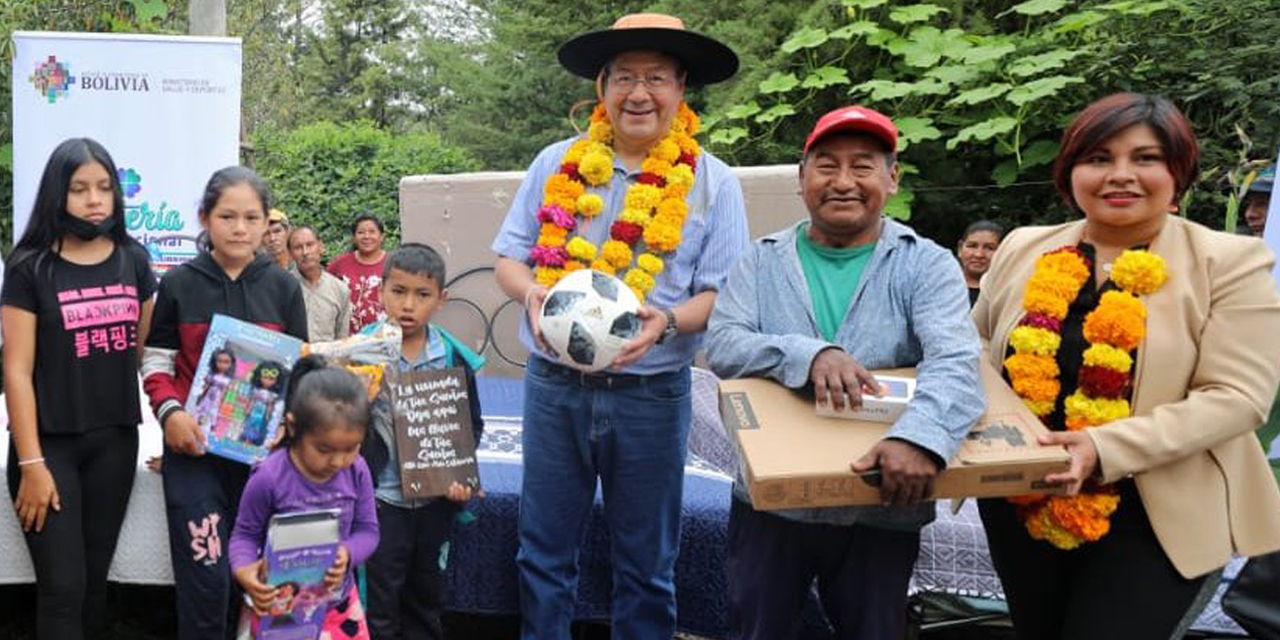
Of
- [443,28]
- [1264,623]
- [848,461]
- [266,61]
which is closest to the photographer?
[848,461]

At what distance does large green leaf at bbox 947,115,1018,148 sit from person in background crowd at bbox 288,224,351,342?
3.68 metres

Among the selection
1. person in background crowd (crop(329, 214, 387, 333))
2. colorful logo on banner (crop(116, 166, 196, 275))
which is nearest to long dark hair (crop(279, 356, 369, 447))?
colorful logo on banner (crop(116, 166, 196, 275))

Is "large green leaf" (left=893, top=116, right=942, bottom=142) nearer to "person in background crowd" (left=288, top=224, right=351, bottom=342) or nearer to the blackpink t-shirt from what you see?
the blackpink t-shirt

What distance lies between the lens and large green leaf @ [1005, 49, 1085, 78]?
539 cm

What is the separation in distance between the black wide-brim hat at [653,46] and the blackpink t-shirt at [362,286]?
3.54m

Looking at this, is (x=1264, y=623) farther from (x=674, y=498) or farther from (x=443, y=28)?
(x=443, y=28)

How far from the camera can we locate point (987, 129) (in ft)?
18.3

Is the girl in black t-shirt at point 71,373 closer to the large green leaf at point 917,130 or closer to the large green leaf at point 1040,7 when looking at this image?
the large green leaf at point 917,130

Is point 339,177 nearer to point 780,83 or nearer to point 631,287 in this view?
point 780,83

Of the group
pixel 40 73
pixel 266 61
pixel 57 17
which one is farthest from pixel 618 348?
pixel 266 61

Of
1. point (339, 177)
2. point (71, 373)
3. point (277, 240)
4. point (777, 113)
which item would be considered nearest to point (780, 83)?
point (777, 113)

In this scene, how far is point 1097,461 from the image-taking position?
6.15 feet

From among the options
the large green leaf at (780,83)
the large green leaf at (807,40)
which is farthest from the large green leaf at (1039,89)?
the large green leaf at (780,83)

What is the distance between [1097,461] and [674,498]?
1.20 metres
